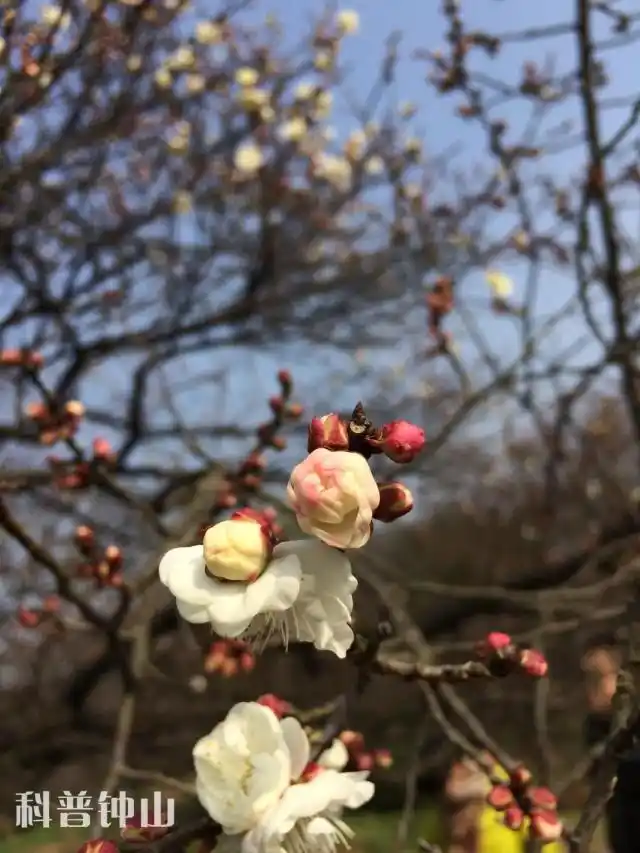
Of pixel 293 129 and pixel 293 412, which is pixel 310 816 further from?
pixel 293 129

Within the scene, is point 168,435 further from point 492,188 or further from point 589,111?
point 589,111

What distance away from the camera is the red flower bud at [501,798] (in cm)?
91

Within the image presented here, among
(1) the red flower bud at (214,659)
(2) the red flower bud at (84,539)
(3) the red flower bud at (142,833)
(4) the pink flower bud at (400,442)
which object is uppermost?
(4) the pink flower bud at (400,442)

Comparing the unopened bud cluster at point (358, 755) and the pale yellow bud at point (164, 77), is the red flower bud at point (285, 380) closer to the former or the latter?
the unopened bud cluster at point (358, 755)

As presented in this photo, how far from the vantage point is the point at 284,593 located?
0.51 meters

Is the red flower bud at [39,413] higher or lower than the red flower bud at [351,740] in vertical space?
higher

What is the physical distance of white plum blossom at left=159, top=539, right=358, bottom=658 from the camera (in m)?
0.51

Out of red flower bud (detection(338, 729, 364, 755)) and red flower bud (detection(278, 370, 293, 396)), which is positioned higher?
red flower bud (detection(278, 370, 293, 396))

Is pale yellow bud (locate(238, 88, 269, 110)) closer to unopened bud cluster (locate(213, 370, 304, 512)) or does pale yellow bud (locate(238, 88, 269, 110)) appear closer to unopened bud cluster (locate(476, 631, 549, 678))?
unopened bud cluster (locate(213, 370, 304, 512))

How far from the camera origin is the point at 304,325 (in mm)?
4141

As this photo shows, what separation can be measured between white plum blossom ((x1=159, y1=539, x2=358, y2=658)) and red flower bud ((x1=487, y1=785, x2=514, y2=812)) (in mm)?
465

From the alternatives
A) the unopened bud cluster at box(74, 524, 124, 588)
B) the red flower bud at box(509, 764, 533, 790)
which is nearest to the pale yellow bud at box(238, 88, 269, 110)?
the unopened bud cluster at box(74, 524, 124, 588)

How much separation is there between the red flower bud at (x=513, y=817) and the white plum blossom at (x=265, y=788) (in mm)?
352

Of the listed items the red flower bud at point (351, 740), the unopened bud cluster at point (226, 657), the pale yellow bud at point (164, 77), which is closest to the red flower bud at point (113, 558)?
the unopened bud cluster at point (226, 657)
